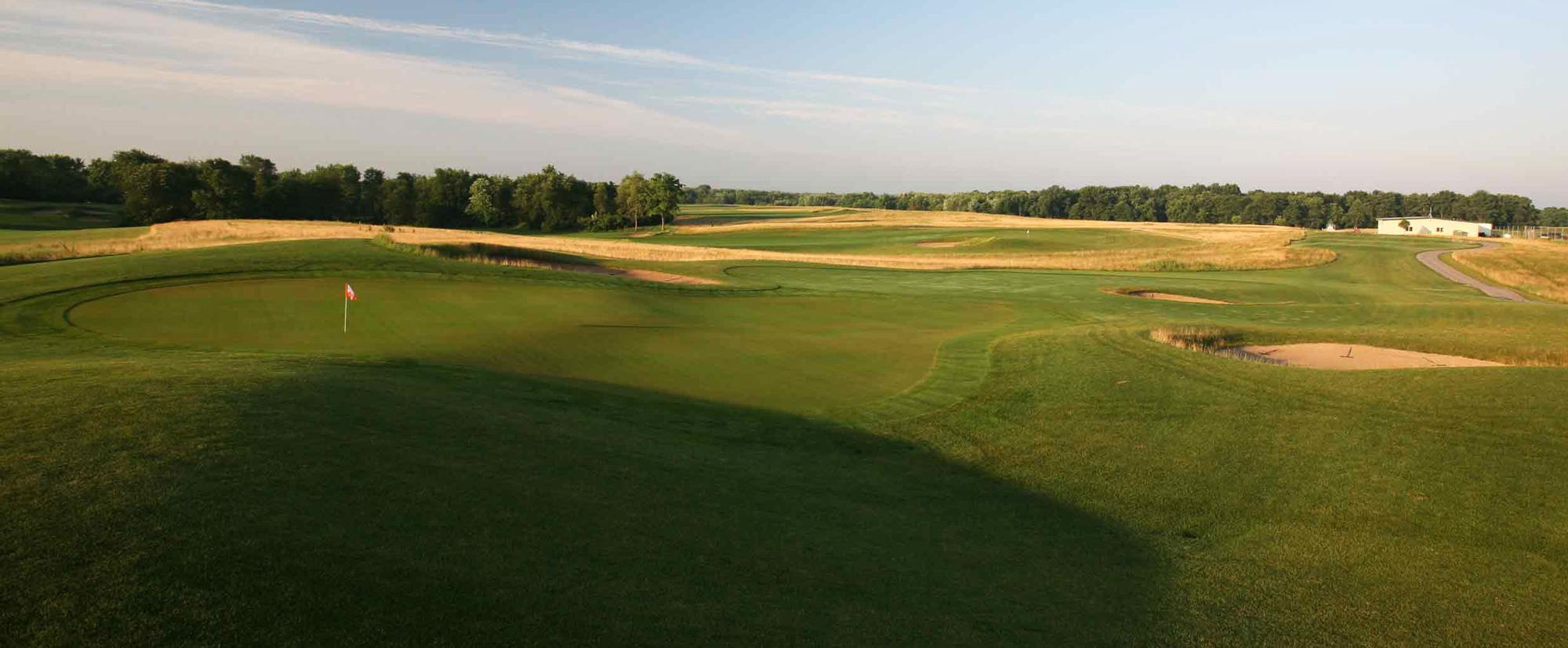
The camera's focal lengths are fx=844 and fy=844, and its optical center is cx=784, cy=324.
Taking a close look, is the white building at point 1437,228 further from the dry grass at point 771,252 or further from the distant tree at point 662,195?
the distant tree at point 662,195

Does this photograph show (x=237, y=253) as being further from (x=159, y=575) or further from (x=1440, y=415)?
(x=1440, y=415)

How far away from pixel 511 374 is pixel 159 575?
983cm

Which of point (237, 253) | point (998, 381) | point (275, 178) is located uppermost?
point (275, 178)

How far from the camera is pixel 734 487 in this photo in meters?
9.07

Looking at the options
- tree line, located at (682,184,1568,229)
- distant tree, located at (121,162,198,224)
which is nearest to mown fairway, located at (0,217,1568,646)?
distant tree, located at (121,162,198,224)

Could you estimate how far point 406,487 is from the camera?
7.22m

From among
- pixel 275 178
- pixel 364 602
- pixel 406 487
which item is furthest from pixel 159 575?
pixel 275 178

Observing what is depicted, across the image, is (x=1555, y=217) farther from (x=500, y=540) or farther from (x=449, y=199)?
(x=500, y=540)

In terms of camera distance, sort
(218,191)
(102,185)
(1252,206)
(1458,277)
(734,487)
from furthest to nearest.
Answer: (1252,206), (102,185), (218,191), (1458,277), (734,487)

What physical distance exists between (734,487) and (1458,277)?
54975 mm

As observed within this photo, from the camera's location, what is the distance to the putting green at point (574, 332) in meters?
15.8

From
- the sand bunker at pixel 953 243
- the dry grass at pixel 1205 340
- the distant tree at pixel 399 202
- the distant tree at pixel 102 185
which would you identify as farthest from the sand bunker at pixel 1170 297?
the distant tree at pixel 102 185

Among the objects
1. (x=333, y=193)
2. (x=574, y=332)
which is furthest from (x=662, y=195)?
(x=574, y=332)

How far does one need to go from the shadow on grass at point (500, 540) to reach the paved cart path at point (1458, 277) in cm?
4037
